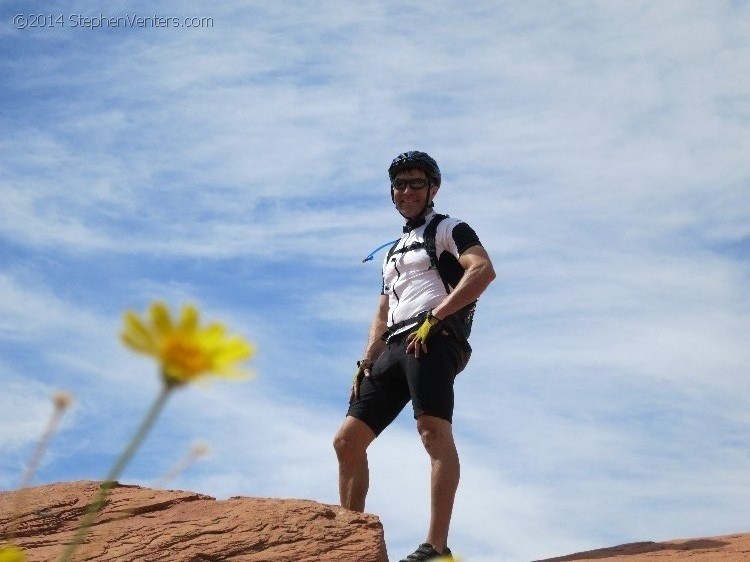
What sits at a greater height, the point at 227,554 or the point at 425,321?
the point at 425,321

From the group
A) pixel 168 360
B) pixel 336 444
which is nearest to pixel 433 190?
pixel 336 444

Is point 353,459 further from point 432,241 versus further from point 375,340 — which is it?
point 432,241

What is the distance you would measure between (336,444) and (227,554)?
2.79ft

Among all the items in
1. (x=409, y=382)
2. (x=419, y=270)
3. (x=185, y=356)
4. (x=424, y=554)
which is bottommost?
(x=185, y=356)

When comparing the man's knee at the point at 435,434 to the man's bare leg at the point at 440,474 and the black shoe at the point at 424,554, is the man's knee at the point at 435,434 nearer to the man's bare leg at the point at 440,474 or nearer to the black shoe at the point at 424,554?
the man's bare leg at the point at 440,474

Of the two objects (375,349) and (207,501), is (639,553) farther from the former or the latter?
(207,501)

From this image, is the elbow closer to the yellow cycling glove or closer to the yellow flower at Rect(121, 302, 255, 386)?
the yellow cycling glove

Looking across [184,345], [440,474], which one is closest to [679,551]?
[440,474]

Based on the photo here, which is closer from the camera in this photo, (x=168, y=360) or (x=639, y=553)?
(x=168, y=360)

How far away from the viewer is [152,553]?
5.04 m

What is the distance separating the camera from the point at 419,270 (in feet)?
17.8

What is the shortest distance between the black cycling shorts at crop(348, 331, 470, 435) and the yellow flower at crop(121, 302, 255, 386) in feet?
14.6

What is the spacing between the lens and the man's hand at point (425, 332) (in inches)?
199

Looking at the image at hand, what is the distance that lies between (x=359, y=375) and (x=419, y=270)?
737 mm
